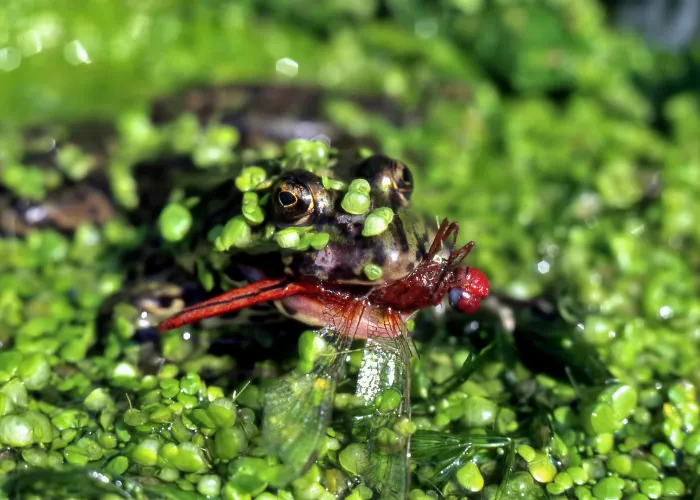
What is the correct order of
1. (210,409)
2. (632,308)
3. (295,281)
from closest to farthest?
(210,409) < (295,281) < (632,308)

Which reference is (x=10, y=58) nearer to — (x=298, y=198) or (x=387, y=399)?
(x=298, y=198)

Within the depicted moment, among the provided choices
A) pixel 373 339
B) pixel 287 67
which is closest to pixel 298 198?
pixel 373 339

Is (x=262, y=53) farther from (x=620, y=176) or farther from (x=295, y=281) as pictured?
(x=295, y=281)

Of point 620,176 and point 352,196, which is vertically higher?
point 352,196

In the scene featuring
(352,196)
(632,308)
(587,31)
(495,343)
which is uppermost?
(352,196)

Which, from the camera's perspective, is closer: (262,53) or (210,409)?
(210,409)

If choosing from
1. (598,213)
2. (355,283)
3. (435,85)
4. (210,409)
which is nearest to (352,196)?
(355,283)

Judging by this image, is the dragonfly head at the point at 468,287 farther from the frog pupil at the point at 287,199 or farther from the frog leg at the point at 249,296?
the frog pupil at the point at 287,199

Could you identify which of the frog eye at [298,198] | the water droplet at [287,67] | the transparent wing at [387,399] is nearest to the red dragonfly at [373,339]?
the transparent wing at [387,399]
